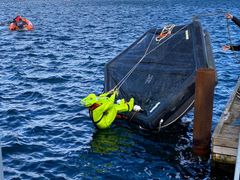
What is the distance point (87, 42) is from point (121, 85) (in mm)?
19811

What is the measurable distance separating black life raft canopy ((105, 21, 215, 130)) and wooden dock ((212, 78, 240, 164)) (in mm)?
1641

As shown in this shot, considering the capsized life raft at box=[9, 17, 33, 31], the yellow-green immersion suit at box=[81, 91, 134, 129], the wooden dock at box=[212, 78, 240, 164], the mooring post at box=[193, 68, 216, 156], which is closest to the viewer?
the wooden dock at box=[212, 78, 240, 164]

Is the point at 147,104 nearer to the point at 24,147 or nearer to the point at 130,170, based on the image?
the point at 130,170

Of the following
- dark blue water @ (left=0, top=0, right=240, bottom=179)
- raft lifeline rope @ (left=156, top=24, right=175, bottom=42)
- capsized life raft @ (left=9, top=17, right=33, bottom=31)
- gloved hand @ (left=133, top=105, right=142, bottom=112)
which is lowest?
capsized life raft @ (left=9, top=17, right=33, bottom=31)

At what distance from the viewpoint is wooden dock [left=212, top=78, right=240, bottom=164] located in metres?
10.8

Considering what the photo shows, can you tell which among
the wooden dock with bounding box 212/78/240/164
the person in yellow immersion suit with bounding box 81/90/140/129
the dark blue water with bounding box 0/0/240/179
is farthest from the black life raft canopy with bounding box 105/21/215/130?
the wooden dock with bounding box 212/78/240/164

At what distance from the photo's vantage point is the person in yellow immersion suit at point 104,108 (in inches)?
555

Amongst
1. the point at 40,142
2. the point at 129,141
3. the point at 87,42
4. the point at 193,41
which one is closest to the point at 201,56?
the point at 193,41

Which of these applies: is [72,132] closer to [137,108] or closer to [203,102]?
[137,108]

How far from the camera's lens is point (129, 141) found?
45.3 ft

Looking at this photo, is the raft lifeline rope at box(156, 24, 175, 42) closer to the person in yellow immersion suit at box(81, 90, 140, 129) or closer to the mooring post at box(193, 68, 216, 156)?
the person in yellow immersion suit at box(81, 90, 140, 129)

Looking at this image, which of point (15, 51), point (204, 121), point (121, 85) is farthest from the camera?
point (15, 51)

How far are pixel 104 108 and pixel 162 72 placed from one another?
2.77m

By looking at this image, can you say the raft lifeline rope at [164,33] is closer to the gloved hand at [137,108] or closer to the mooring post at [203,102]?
the gloved hand at [137,108]
